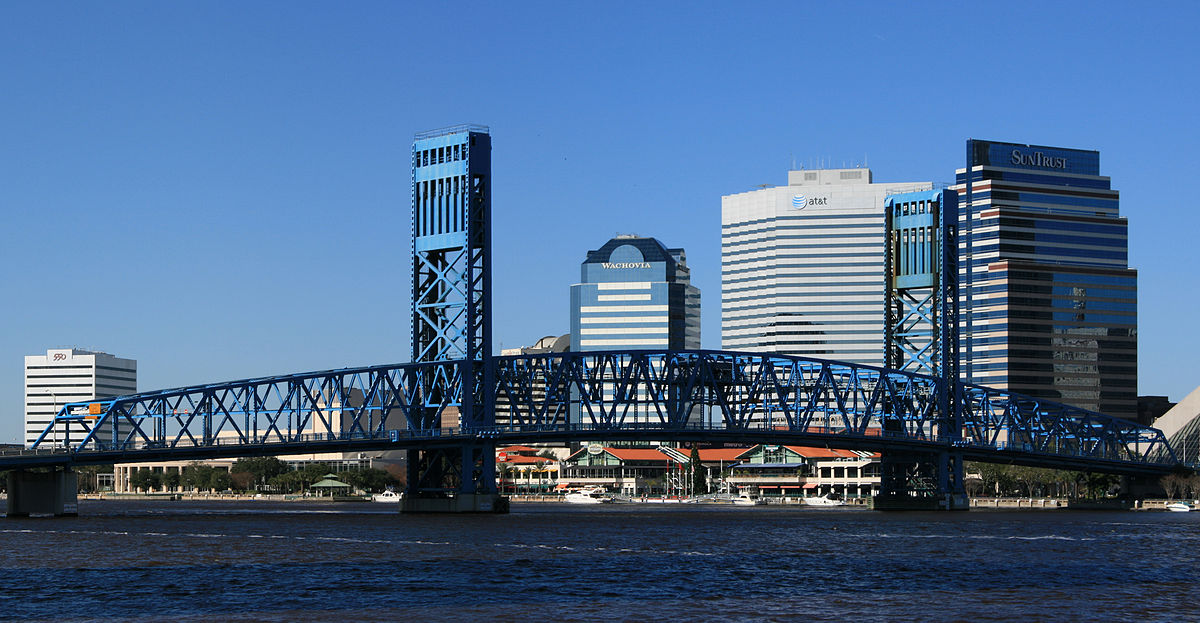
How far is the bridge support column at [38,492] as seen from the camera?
138 m

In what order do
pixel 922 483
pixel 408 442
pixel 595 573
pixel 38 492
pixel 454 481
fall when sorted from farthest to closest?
pixel 922 483 < pixel 454 481 < pixel 38 492 < pixel 408 442 < pixel 595 573

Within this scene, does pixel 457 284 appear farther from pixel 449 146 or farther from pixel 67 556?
pixel 67 556

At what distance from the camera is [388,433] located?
139125 millimetres

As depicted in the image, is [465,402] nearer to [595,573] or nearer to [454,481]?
[454,481]

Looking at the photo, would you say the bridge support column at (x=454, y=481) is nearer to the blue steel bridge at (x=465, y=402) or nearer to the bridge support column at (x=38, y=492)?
the blue steel bridge at (x=465, y=402)

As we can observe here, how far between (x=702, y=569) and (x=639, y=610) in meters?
18.9

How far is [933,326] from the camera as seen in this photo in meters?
171

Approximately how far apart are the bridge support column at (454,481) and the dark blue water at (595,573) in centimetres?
2136

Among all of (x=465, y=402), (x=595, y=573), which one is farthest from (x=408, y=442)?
(x=595, y=573)

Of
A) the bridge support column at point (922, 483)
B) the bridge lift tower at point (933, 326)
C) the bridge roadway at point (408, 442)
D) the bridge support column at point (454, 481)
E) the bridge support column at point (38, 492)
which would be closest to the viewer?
the bridge roadway at point (408, 442)

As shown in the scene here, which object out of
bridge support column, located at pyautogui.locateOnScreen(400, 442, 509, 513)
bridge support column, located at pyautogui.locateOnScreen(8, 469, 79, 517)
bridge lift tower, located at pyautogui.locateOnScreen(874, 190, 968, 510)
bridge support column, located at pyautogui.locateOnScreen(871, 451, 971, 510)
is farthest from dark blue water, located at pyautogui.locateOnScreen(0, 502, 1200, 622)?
bridge lift tower, located at pyautogui.locateOnScreen(874, 190, 968, 510)

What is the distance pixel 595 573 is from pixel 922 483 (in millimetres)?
99242

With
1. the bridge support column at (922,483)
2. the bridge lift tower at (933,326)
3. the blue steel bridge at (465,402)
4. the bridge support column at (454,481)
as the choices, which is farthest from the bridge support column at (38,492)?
the bridge lift tower at (933,326)

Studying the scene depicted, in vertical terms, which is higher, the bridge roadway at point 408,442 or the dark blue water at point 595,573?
the bridge roadway at point 408,442
